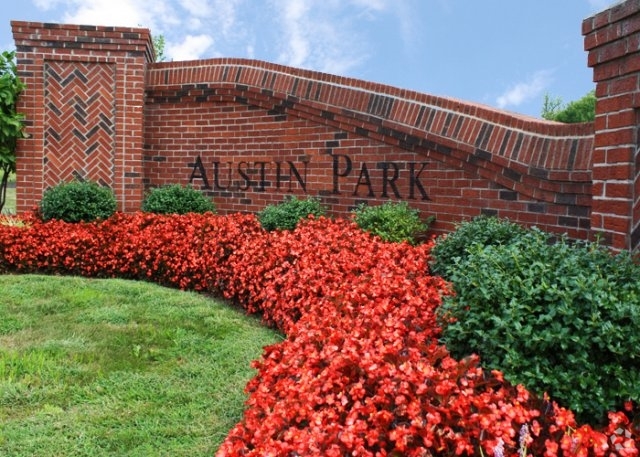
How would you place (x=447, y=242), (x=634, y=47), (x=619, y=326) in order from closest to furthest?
(x=619, y=326) → (x=634, y=47) → (x=447, y=242)

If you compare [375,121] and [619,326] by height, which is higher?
[375,121]

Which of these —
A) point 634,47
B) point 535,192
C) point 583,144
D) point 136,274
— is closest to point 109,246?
point 136,274

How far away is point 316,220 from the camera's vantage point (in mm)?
7336

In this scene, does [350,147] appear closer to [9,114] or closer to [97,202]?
[97,202]

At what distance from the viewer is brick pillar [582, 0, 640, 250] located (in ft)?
13.0

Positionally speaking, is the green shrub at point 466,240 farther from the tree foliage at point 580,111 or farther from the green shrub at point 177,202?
the tree foliage at point 580,111

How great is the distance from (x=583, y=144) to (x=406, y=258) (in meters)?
1.85

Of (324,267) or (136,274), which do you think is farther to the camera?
(136,274)

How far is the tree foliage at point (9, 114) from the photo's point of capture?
9.55 m

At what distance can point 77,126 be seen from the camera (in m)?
9.91

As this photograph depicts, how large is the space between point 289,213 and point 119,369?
3.71 meters

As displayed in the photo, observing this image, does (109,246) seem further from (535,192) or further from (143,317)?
(535,192)

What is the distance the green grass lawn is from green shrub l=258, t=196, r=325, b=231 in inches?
69.1

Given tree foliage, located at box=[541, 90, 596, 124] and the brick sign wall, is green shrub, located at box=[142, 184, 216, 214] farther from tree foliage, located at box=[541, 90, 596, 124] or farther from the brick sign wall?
tree foliage, located at box=[541, 90, 596, 124]
